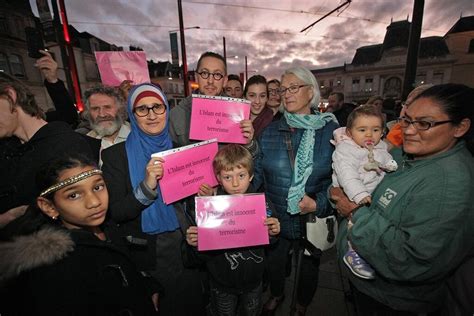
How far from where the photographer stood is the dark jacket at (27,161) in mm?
1738

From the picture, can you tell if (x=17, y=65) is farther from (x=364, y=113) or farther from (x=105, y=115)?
(x=364, y=113)

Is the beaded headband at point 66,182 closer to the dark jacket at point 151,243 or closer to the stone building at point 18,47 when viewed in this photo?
the dark jacket at point 151,243

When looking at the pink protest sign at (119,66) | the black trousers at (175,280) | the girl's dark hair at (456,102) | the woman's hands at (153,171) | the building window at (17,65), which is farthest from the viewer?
the building window at (17,65)

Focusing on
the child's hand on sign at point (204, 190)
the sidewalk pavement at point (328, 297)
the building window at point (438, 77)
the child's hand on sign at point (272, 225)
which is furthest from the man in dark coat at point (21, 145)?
the building window at point (438, 77)

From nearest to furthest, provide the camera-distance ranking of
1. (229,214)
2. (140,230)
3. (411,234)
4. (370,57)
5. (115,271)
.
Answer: (411,234), (115,271), (229,214), (140,230), (370,57)

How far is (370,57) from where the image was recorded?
163 ft

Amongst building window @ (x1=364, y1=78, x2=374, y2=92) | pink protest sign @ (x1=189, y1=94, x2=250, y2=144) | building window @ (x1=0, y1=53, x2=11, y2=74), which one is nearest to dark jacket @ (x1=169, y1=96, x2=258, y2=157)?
pink protest sign @ (x1=189, y1=94, x2=250, y2=144)

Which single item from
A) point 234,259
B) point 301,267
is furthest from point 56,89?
point 301,267

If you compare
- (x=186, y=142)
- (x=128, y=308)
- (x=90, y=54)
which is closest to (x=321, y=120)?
(x=186, y=142)

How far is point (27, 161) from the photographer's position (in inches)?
69.6

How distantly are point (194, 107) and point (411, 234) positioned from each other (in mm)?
2061

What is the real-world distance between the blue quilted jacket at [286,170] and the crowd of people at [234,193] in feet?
0.04

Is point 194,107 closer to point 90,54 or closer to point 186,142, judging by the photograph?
point 186,142

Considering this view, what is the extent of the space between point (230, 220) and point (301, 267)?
125 centimetres
